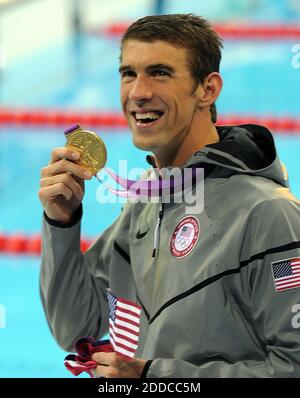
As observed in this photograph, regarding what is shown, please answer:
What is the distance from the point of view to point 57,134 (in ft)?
22.2

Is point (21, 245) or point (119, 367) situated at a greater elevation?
point (21, 245)

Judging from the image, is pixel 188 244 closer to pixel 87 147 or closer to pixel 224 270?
pixel 224 270

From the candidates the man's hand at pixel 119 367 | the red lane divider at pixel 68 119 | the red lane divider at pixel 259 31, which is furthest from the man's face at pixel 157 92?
the red lane divider at pixel 259 31

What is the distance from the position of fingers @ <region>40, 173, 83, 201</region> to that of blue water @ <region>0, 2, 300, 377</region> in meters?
2.09

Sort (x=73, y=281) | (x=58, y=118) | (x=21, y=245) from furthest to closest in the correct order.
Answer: (x=58, y=118), (x=21, y=245), (x=73, y=281)

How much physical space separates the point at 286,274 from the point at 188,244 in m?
0.24

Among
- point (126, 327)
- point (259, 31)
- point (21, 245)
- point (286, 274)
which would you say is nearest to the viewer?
point (286, 274)

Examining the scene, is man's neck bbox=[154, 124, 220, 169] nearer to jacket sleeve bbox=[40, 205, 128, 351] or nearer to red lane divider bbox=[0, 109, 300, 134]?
jacket sleeve bbox=[40, 205, 128, 351]

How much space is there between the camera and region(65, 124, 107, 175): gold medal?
74.1 inches

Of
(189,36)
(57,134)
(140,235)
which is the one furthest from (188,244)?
(57,134)

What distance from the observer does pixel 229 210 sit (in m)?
1.74

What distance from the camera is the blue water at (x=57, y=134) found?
422 centimetres
